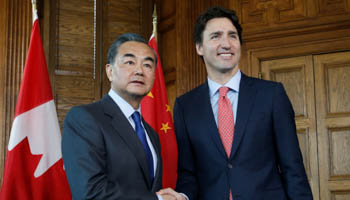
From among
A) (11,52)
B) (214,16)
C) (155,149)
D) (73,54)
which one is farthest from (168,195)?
(73,54)

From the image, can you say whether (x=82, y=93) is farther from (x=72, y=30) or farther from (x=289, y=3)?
(x=289, y=3)

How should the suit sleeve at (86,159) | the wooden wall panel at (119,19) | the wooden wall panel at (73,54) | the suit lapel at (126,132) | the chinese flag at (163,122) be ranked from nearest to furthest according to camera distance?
the suit sleeve at (86,159), the suit lapel at (126,132), the chinese flag at (163,122), the wooden wall panel at (73,54), the wooden wall panel at (119,19)

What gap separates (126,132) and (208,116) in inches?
16.9

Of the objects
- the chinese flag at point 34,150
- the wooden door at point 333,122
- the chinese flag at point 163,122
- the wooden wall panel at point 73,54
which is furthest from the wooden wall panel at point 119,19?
the wooden door at point 333,122

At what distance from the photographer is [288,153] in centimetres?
192

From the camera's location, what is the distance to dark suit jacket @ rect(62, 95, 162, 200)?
5.46 ft

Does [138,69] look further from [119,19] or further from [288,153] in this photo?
[119,19]

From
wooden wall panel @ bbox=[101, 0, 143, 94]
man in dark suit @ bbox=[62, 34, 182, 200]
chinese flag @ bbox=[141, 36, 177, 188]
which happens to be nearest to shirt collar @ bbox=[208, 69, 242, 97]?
man in dark suit @ bbox=[62, 34, 182, 200]

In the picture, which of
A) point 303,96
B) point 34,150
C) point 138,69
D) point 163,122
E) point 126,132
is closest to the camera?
point 126,132

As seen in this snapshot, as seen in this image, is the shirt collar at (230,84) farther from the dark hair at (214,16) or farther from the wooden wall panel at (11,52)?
the wooden wall panel at (11,52)

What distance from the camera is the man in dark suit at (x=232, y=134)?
1902 millimetres

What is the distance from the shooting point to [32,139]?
120 inches

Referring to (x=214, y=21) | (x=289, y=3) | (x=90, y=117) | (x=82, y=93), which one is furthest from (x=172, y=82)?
(x=90, y=117)

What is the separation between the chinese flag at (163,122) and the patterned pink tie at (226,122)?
1388 millimetres
